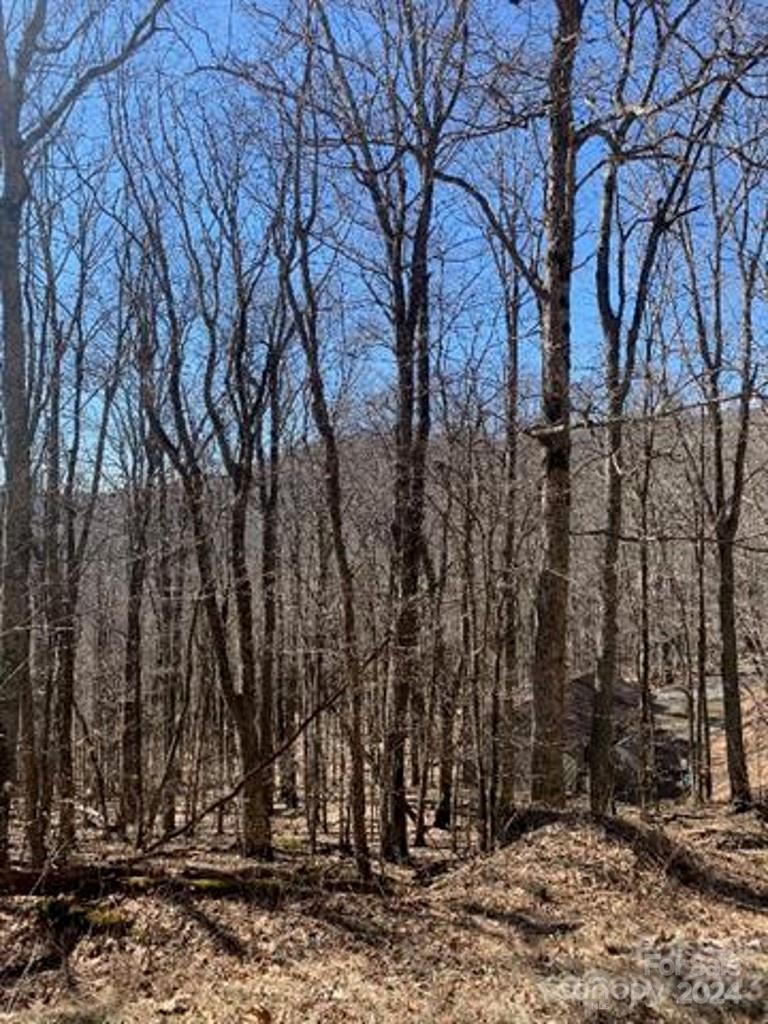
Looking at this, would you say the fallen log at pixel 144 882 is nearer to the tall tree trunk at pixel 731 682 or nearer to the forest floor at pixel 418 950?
the forest floor at pixel 418 950

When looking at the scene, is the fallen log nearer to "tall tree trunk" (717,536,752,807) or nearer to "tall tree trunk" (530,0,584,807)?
"tall tree trunk" (530,0,584,807)

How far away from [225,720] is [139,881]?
631 inches

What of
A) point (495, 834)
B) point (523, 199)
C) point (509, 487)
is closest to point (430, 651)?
point (509, 487)

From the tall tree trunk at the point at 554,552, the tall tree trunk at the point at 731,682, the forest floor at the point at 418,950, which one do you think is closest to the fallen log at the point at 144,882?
the forest floor at the point at 418,950

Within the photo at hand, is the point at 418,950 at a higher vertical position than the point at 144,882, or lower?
lower

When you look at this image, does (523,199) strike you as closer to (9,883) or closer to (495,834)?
(495,834)

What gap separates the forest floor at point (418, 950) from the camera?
4.79m

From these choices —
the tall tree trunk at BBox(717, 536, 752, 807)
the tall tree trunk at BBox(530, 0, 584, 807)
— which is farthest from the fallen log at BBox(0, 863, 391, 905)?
the tall tree trunk at BBox(717, 536, 752, 807)

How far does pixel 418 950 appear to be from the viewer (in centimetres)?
562

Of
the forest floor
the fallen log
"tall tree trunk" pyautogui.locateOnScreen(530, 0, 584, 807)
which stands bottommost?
the forest floor

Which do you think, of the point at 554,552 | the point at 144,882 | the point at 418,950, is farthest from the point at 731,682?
the point at 144,882

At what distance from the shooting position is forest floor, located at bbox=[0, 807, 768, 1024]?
4785 mm

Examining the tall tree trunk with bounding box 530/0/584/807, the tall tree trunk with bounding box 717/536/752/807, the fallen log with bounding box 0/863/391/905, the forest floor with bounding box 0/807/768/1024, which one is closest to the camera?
the forest floor with bounding box 0/807/768/1024

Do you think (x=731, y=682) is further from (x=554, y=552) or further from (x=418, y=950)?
(x=418, y=950)
